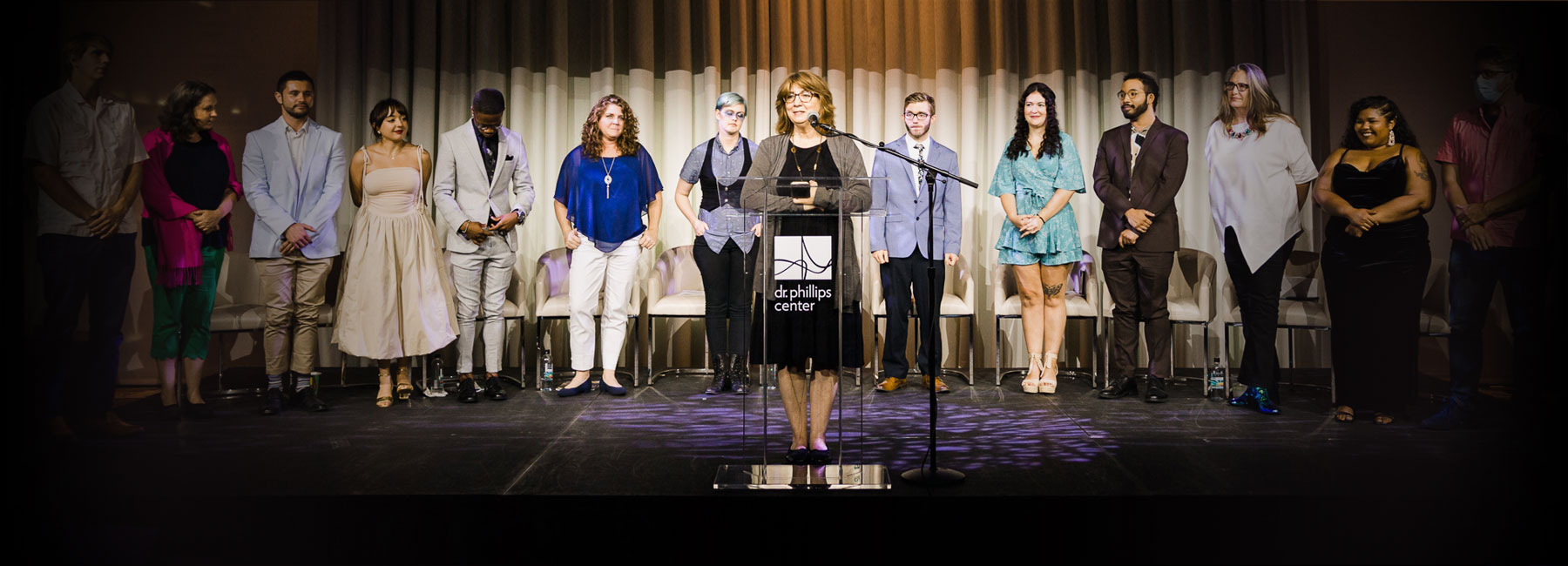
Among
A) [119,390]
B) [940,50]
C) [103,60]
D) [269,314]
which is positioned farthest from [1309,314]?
[119,390]

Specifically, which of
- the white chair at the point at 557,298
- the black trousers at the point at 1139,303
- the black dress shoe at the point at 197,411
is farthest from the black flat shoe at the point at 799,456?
the black dress shoe at the point at 197,411

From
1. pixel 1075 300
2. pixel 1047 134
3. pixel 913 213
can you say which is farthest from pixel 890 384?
pixel 1047 134

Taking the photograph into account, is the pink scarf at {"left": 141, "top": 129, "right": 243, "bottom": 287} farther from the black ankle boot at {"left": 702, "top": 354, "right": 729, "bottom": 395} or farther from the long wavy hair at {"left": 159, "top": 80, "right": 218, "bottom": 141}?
the black ankle boot at {"left": 702, "top": 354, "right": 729, "bottom": 395}

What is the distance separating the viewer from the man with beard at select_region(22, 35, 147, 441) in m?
4.11

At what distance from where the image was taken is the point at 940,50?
21.8 ft

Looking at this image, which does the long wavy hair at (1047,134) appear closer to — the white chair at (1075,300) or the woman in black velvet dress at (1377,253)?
Result: the white chair at (1075,300)

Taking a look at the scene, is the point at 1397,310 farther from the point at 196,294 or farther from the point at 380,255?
the point at 196,294

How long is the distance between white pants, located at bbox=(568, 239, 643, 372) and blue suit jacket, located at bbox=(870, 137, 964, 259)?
1.47m

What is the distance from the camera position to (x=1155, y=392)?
516cm

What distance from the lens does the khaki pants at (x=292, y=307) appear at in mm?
4859

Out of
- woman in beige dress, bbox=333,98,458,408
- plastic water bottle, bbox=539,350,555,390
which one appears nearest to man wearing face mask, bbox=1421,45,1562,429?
plastic water bottle, bbox=539,350,555,390

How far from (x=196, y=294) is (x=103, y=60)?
3.79 feet

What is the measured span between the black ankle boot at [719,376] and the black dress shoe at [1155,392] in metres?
2.38

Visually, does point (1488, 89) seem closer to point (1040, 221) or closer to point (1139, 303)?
point (1139, 303)
